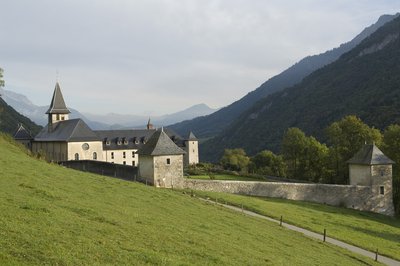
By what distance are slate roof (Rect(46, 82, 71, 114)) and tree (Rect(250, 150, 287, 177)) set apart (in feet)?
124

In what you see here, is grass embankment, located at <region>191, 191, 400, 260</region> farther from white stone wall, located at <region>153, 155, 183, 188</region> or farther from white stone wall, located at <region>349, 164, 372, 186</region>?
white stone wall, located at <region>349, 164, 372, 186</region>

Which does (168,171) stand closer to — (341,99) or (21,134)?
(21,134)

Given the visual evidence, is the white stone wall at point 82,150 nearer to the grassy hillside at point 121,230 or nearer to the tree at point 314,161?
the tree at point 314,161

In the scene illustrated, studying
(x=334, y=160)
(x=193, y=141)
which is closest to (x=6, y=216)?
(x=334, y=160)

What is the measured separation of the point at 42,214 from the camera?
13.8 metres

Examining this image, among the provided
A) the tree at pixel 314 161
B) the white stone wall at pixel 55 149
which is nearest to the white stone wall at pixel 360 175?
the tree at pixel 314 161

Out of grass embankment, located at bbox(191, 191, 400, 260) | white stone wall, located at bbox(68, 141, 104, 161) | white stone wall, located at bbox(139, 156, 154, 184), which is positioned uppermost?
white stone wall, located at bbox(68, 141, 104, 161)

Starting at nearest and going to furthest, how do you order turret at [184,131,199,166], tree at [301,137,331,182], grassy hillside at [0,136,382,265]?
grassy hillside at [0,136,382,265] < tree at [301,137,331,182] < turret at [184,131,199,166]

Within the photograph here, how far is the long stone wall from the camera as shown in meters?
41.1

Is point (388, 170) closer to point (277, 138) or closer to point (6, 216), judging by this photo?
point (6, 216)

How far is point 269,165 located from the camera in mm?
90250

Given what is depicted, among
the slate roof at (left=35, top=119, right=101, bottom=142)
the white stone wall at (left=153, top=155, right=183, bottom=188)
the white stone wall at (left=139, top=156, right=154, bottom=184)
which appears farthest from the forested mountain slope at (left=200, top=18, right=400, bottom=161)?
the white stone wall at (left=139, top=156, right=154, bottom=184)

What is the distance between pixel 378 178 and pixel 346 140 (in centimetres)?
1241

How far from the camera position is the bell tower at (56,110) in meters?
67.2
